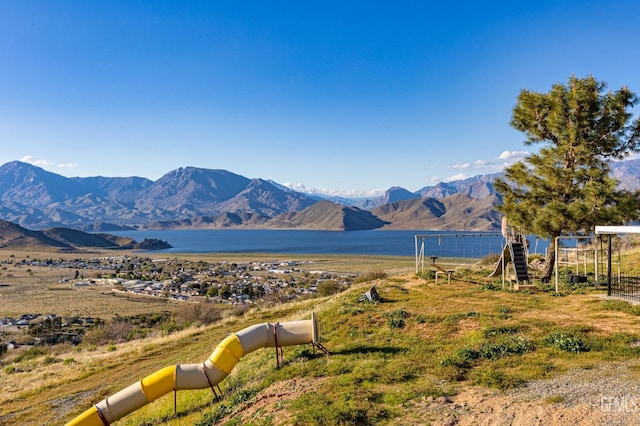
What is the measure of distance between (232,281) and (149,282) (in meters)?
15.8

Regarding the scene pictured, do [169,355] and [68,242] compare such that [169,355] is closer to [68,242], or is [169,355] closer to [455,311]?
[455,311]

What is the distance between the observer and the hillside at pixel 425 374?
28.2 ft

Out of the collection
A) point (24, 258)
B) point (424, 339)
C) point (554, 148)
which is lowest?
point (24, 258)

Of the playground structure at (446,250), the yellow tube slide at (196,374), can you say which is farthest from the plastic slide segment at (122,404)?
the playground structure at (446,250)

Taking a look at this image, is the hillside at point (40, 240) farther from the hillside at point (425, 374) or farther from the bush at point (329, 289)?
the hillside at point (425, 374)

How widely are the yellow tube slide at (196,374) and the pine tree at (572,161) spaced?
16707 mm

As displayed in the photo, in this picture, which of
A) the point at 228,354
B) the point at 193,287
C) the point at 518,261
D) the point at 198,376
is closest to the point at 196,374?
the point at 198,376

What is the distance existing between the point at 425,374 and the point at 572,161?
62.4 feet

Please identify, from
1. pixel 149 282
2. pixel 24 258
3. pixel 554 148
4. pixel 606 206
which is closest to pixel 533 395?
pixel 606 206

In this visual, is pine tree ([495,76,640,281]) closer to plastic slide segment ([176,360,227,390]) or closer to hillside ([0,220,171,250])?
plastic slide segment ([176,360,227,390])

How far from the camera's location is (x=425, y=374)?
1071cm

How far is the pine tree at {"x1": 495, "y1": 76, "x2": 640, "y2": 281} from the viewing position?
21.8 m

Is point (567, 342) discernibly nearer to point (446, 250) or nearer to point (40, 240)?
point (446, 250)

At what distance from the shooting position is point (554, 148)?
78.2ft
